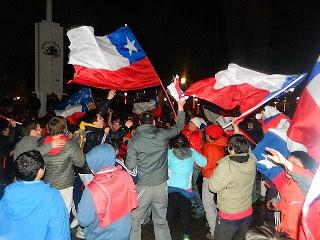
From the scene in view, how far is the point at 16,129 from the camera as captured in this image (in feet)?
26.5

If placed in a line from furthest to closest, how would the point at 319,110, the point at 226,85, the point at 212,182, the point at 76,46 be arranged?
the point at 76,46
the point at 226,85
the point at 212,182
the point at 319,110

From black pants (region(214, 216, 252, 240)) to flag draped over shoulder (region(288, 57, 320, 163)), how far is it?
225 cm

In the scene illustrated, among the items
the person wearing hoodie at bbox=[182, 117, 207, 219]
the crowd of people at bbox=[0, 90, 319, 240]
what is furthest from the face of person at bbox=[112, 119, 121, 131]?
the person wearing hoodie at bbox=[182, 117, 207, 219]

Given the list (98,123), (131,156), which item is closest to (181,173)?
(131,156)

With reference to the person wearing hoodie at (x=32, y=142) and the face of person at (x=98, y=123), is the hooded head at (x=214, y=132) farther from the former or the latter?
the person wearing hoodie at (x=32, y=142)

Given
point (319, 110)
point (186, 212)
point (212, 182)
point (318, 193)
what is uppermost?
point (319, 110)

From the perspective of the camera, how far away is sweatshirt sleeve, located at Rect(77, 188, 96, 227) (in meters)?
4.11

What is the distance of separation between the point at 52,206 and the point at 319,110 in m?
2.37

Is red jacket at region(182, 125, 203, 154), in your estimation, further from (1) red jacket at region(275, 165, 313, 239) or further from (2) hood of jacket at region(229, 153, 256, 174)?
(1) red jacket at region(275, 165, 313, 239)

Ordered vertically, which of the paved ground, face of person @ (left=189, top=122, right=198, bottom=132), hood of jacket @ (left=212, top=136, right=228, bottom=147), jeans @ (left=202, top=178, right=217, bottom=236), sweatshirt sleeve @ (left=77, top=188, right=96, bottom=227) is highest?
sweatshirt sleeve @ (left=77, top=188, right=96, bottom=227)

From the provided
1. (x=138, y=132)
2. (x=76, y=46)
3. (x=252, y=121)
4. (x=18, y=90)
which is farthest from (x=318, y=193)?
(x=18, y=90)

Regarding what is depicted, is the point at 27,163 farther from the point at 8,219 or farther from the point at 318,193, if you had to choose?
the point at 318,193

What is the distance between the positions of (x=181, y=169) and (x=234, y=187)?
1.52 metres

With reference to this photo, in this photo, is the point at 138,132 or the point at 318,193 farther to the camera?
the point at 138,132
